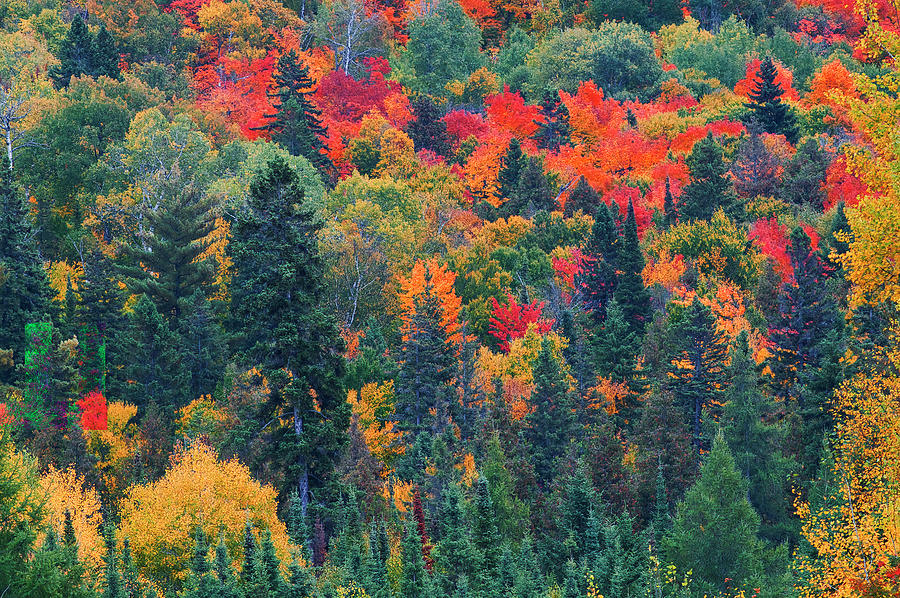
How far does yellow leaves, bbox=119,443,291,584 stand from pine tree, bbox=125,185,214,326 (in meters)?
19.7

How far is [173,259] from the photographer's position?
6931 cm

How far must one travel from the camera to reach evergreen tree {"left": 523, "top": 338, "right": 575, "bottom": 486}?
6072 cm

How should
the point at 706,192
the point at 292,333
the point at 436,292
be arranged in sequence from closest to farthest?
1. the point at 292,333
2. the point at 436,292
3. the point at 706,192

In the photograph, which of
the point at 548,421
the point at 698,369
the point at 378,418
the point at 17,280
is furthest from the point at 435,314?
the point at 17,280

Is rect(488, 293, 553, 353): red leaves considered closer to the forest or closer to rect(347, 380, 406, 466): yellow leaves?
the forest

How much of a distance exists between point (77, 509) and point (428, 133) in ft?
190

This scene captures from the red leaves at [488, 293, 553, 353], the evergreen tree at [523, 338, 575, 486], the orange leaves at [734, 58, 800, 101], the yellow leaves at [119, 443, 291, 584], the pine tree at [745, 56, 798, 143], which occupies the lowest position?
the yellow leaves at [119, 443, 291, 584]

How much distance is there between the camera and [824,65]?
11869cm

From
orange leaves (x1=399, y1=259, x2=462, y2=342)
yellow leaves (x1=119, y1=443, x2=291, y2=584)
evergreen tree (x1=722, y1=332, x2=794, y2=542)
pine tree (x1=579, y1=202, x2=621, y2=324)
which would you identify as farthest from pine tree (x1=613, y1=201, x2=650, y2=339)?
yellow leaves (x1=119, y1=443, x2=291, y2=584)

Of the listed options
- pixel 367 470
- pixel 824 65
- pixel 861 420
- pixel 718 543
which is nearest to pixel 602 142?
pixel 824 65

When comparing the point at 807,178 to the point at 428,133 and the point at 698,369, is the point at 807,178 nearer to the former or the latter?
the point at 428,133

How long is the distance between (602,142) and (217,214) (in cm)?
4016

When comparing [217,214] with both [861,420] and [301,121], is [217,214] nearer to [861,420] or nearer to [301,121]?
[301,121]

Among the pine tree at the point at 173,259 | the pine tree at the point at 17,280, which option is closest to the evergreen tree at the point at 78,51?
the pine tree at the point at 17,280
